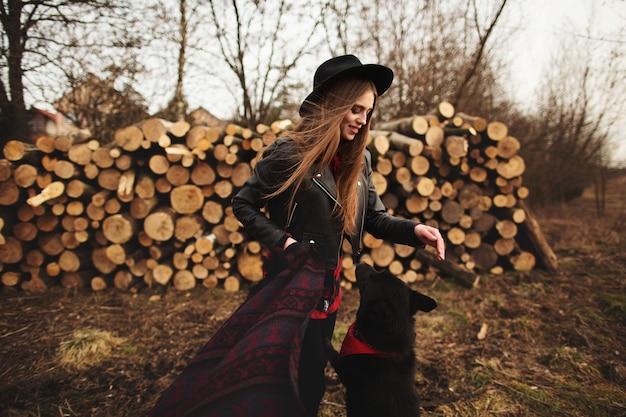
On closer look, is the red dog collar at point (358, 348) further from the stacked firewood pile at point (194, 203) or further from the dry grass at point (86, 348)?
the stacked firewood pile at point (194, 203)

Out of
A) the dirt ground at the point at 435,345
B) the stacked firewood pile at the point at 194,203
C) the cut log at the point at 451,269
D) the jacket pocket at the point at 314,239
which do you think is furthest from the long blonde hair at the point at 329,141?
the cut log at the point at 451,269

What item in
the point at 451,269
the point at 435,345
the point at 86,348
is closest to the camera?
the point at 86,348

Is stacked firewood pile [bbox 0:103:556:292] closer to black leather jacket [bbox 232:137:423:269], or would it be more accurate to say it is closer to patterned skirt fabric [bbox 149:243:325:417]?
black leather jacket [bbox 232:137:423:269]

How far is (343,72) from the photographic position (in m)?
1.47

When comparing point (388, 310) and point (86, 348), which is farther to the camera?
point (86, 348)

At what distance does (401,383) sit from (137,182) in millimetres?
3583

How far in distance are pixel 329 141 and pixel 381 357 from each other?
43.2 inches

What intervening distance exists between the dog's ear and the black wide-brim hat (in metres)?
1.12

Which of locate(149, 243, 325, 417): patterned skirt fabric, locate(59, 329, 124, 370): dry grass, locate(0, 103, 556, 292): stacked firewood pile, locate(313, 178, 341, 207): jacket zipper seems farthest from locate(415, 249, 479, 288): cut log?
locate(59, 329, 124, 370): dry grass

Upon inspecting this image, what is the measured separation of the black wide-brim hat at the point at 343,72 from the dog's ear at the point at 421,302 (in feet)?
3.66

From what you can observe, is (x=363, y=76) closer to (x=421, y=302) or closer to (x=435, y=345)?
(x=421, y=302)

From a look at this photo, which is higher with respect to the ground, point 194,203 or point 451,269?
point 194,203

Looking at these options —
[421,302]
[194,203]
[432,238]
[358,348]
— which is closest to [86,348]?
[194,203]

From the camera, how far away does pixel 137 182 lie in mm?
3854
